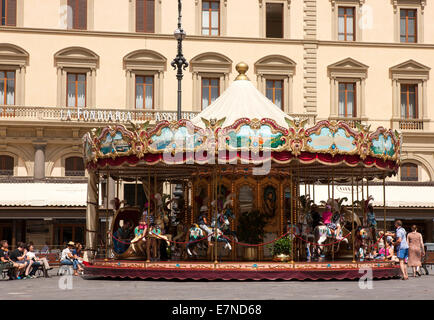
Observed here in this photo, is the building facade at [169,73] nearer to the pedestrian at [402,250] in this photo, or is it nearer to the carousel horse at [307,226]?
the carousel horse at [307,226]

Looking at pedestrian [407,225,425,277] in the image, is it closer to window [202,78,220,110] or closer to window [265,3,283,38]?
window [202,78,220,110]

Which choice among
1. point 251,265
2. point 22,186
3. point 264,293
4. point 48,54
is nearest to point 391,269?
point 251,265

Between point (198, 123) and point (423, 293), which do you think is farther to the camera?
point (198, 123)

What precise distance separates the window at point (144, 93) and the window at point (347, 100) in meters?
8.99

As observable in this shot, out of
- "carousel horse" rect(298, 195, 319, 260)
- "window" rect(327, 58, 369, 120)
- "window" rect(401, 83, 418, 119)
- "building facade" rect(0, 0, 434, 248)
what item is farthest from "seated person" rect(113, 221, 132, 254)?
"window" rect(401, 83, 418, 119)

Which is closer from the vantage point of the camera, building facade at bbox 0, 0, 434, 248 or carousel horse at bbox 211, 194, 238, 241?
carousel horse at bbox 211, 194, 238, 241

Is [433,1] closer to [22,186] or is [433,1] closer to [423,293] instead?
[22,186]

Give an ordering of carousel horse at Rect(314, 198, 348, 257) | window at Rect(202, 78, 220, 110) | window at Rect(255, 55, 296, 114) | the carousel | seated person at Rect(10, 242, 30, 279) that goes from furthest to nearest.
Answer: window at Rect(255, 55, 296, 114), window at Rect(202, 78, 220, 110), seated person at Rect(10, 242, 30, 279), carousel horse at Rect(314, 198, 348, 257), the carousel

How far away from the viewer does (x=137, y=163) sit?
21609 mm

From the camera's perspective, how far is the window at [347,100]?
41.1m

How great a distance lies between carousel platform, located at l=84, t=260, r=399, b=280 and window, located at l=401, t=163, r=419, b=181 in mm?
19878

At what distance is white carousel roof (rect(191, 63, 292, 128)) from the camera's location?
23.1 m

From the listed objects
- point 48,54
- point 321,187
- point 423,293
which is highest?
point 48,54
